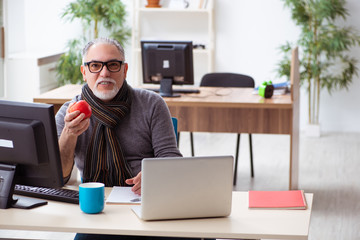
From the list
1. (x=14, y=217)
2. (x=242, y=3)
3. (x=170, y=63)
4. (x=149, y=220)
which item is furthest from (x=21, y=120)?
(x=242, y=3)

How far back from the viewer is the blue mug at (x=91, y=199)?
A: 6.35 feet

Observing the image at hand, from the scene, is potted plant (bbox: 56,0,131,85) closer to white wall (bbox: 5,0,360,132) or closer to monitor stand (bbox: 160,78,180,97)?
white wall (bbox: 5,0,360,132)

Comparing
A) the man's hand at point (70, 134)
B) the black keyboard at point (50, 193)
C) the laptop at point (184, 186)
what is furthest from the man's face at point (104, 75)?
the laptop at point (184, 186)

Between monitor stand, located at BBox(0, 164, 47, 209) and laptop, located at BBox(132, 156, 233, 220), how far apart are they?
0.41m

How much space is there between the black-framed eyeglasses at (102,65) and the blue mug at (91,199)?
2.16 ft

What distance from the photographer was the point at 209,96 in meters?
4.21

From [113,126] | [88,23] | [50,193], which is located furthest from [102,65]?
[88,23]

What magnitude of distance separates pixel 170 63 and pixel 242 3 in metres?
2.53

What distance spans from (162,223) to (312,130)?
4.59 m

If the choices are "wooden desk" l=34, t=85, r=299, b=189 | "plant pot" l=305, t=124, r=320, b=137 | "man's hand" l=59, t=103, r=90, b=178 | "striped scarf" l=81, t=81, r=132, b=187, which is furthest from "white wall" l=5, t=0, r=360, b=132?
"man's hand" l=59, t=103, r=90, b=178

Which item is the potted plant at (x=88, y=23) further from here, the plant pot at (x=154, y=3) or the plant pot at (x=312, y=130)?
the plant pot at (x=312, y=130)

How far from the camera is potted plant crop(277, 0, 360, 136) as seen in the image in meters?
5.87

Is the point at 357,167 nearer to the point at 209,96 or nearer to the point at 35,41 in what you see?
the point at 209,96

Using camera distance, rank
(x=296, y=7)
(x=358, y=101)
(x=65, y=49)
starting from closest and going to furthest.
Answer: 1. (x=296, y=7)
2. (x=358, y=101)
3. (x=65, y=49)
